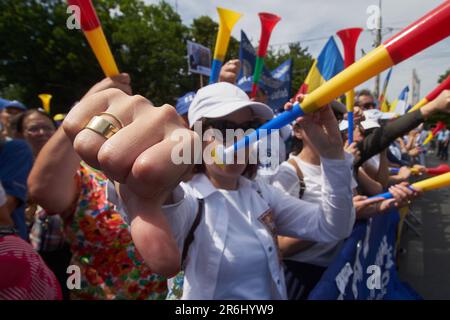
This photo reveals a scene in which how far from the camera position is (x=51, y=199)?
1.02 meters

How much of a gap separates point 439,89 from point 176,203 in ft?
2.90

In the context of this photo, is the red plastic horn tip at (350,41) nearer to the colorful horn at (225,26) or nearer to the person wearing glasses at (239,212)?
the person wearing glasses at (239,212)

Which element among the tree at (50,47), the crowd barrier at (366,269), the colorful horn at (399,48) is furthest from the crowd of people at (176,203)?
A: the tree at (50,47)

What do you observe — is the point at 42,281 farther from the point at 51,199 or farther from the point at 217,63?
the point at 217,63

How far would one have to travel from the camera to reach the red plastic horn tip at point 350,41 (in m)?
1.03

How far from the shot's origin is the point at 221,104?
1.09 metres

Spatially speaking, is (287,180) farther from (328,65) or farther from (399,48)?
(399,48)

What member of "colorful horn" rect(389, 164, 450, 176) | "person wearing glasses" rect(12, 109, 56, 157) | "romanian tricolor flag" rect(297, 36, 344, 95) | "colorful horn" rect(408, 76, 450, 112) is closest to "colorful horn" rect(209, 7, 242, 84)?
"romanian tricolor flag" rect(297, 36, 344, 95)

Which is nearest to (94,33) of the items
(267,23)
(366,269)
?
(267,23)

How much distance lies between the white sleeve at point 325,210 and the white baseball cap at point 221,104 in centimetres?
29

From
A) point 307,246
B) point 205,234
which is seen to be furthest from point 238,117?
point 307,246

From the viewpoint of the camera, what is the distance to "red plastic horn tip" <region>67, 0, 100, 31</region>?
2.43ft

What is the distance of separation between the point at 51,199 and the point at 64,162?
0.16 metres

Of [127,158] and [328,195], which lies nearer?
[127,158]
